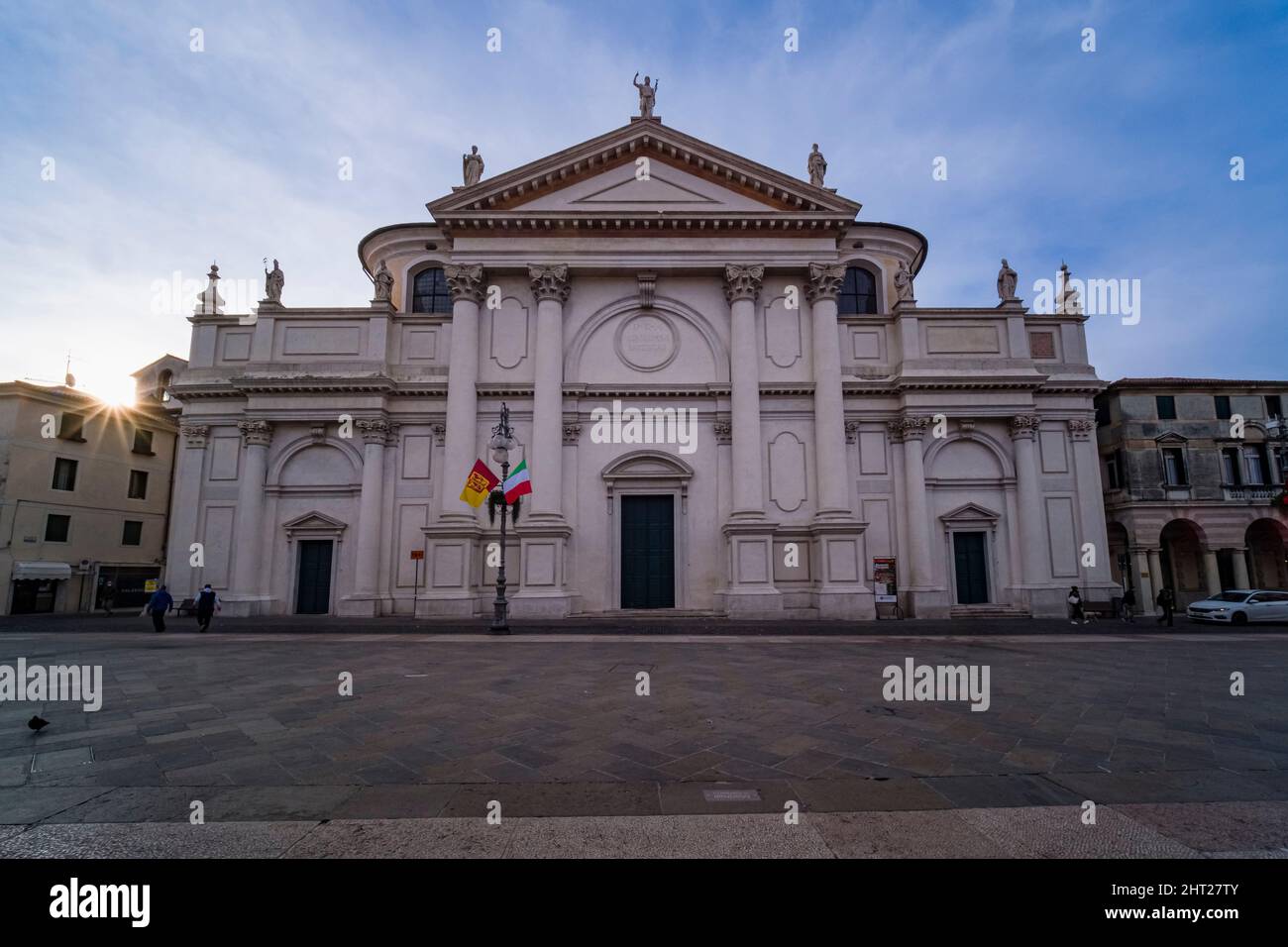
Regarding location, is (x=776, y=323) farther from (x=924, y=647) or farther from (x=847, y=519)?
(x=924, y=647)

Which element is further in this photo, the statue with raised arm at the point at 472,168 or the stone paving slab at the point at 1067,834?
the statue with raised arm at the point at 472,168

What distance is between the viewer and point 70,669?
29.6 feet

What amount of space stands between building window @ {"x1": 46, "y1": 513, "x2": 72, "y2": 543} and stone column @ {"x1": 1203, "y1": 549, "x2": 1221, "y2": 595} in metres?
56.1

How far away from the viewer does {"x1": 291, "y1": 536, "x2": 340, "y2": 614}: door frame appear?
2058 centimetres

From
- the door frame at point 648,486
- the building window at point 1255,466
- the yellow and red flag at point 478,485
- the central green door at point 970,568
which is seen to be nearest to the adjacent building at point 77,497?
the yellow and red flag at point 478,485

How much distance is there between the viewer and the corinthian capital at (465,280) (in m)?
20.8

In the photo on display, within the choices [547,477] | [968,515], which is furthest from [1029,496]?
[547,477]

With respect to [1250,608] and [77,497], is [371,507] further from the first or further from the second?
[1250,608]

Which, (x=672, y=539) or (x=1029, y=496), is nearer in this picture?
(x=672, y=539)

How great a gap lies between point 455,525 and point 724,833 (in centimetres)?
1731

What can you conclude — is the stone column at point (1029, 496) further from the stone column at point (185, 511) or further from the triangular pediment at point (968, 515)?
the stone column at point (185, 511)

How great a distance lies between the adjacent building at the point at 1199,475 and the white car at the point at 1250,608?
715cm

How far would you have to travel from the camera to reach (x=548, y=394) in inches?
798

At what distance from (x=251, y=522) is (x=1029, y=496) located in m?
28.6
